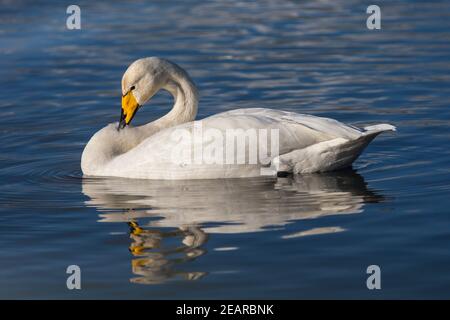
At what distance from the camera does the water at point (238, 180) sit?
786 cm

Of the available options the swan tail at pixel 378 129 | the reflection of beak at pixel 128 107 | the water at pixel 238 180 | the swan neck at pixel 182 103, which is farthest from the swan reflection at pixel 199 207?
the swan neck at pixel 182 103

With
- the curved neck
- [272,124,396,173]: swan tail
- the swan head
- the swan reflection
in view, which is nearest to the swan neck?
the curved neck

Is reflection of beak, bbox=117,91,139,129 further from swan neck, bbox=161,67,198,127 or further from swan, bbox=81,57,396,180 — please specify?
swan neck, bbox=161,67,198,127

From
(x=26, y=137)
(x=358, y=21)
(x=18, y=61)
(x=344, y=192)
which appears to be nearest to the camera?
(x=344, y=192)

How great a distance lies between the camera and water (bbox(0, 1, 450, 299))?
7863 mm

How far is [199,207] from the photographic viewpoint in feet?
31.4

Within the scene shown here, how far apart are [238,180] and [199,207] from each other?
1040 mm

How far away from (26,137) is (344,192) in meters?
4.39

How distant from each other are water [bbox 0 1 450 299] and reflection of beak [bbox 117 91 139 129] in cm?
72

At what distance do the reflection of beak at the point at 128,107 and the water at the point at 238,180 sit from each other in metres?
0.72

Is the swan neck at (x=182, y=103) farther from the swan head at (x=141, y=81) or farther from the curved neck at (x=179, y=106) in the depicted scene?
the swan head at (x=141, y=81)

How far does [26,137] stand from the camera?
12742 mm
